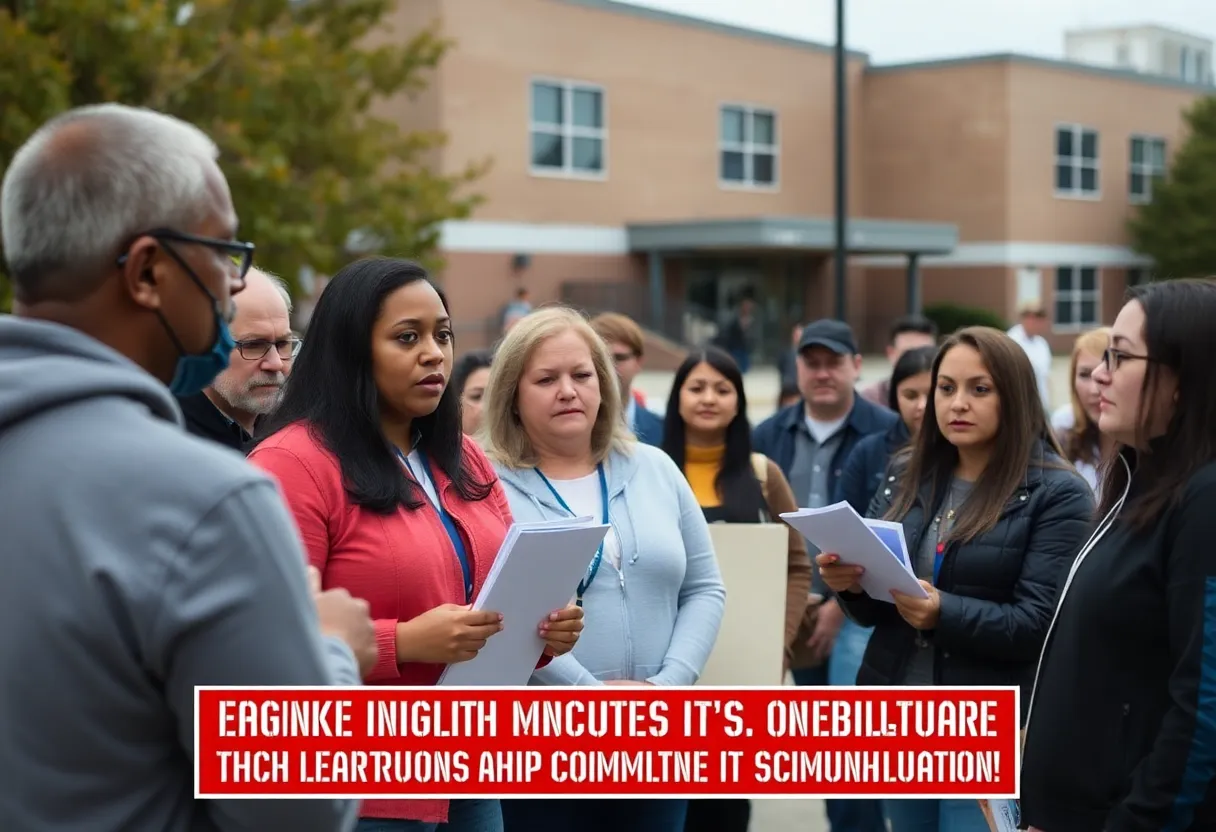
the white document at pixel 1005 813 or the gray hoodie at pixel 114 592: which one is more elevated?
the gray hoodie at pixel 114 592

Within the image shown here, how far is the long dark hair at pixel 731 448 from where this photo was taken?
523 centimetres

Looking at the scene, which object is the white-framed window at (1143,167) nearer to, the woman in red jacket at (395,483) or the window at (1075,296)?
the window at (1075,296)

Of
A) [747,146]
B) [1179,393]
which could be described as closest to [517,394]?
[1179,393]

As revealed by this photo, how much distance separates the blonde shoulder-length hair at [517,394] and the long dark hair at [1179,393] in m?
1.72

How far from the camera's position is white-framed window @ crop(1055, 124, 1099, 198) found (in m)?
42.3

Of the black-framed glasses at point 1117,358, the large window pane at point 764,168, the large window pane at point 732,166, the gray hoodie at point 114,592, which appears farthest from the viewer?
the large window pane at point 764,168

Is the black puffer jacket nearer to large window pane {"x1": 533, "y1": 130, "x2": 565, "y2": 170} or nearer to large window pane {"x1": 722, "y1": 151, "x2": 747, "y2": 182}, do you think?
large window pane {"x1": 533, "y1": 130, "x2": 565, "y2": 170}

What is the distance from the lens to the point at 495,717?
2754mm

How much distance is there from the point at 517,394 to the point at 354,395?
1.04 metres

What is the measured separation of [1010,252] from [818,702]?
4037 centimetres

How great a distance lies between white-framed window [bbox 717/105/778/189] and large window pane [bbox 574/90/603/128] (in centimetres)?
428

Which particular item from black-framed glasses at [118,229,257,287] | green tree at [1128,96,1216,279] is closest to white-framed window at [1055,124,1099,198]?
green tree at [1128,96,1216,279]

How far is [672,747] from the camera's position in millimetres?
2779

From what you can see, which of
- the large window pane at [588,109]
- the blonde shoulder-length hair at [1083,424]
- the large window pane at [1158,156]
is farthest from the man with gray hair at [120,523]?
the large window pane at [1158,156]
